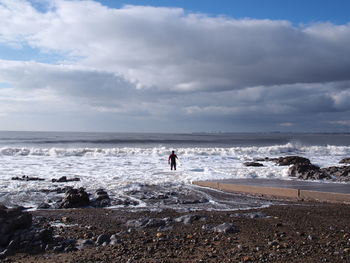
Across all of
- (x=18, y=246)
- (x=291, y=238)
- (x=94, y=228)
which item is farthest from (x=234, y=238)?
(x=18, y=246)

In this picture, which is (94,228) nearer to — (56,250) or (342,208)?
(56,250)

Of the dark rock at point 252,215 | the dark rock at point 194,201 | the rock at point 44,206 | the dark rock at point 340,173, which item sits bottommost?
the rock at point 44,206

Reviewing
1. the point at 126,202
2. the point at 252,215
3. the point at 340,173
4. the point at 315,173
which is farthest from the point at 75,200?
the point at 340,173

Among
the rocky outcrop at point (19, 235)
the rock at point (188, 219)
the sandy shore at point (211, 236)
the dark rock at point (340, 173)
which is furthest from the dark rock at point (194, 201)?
the dark rock at point (340, 173)

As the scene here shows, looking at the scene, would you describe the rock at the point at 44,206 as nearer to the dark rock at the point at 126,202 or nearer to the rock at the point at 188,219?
the dark rock at the point at 126,202

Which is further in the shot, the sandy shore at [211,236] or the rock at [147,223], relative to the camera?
the rock at [147,223]

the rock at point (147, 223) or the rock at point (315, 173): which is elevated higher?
the rock at point (315, 173)

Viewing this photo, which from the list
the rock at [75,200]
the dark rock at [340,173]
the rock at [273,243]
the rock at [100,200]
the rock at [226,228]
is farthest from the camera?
the dark rock at [340,173]

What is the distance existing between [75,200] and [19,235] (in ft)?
13.5

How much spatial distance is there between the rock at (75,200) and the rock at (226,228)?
16.6 feet

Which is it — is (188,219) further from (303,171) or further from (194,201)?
(303,171)

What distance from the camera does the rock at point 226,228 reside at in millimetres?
7329

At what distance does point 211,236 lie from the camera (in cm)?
703

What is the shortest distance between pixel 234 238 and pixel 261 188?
6534 millimetres
